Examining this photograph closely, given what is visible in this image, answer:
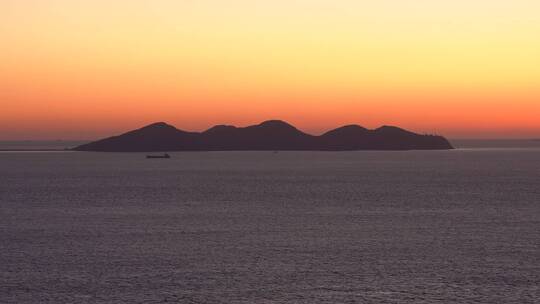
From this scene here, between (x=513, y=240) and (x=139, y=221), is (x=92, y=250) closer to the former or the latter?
(x=139, y=221)

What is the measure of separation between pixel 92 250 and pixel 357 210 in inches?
1669

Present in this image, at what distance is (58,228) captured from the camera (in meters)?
71.2

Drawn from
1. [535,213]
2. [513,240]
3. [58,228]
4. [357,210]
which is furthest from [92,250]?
[535,213]

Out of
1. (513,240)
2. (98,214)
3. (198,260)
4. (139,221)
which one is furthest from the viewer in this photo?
(98,214)

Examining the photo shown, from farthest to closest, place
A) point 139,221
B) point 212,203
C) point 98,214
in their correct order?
point 212,203 < point 98,214 < point 139,221

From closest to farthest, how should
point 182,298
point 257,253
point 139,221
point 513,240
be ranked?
1. point 182,298
2. point 257,253
3. point 513,240
4. point 139,221

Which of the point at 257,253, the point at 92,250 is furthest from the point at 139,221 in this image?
the point at 257,253

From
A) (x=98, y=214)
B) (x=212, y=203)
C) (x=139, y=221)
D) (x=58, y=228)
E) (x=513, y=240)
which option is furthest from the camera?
(x=212, y=203)

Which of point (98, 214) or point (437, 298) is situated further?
point (98, 214)

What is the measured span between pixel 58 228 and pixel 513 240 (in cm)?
4127

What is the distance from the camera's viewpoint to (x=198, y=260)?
50.4 meters

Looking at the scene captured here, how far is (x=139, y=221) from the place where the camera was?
7781 cm

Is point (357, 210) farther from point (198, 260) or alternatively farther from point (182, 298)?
point (182, 298)

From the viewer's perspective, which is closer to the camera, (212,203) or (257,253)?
(257,253)
